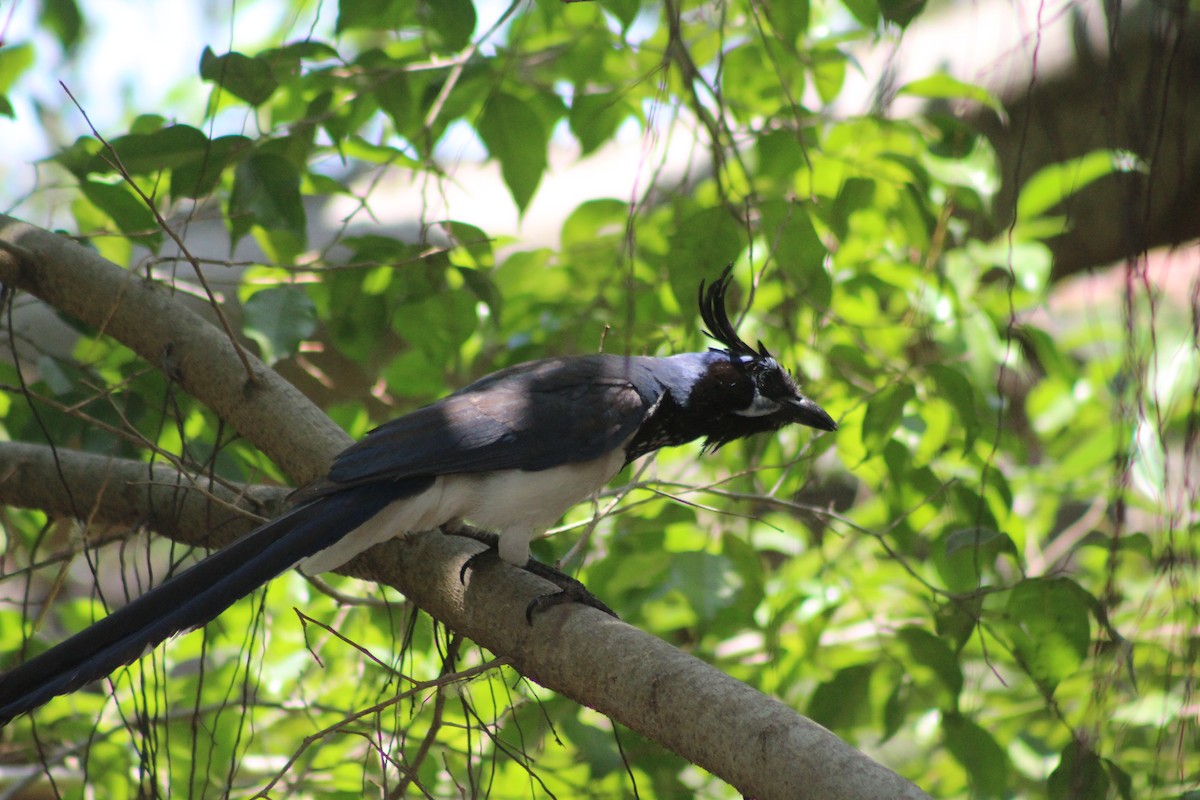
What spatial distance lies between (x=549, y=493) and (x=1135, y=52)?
3.12 m

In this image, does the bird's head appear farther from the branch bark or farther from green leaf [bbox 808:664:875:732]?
the branch bark

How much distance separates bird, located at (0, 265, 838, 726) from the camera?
1.95 metres

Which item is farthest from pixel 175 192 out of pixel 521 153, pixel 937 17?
pixel 937 17

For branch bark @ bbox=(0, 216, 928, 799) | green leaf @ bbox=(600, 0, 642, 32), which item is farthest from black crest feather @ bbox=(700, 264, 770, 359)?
branch bark @ bbox=(0, 216, 928, 799)

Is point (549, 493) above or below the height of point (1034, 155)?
below

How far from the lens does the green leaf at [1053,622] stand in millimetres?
2307

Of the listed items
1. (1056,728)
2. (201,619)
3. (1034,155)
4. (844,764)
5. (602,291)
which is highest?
(1034,155)

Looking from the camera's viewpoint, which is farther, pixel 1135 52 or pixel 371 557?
pixel 1135 52

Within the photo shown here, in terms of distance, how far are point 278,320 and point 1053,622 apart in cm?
189

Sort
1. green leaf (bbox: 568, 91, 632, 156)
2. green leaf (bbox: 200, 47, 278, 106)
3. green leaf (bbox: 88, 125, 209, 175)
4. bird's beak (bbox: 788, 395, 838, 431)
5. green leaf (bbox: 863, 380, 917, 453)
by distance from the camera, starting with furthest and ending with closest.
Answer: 1. green leaf (bbox: 568, 91, 632, 156)
2. bird's beak (bbox: 788, 395, 838, 431)
3. green leaf (bbox: 863, 380, 917, 453)
4. green leaf (bbox: 88, 125, 209, 175)
5. green leaf (bbox: 200, 47, 278, 106)

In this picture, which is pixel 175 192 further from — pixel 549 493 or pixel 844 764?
pixel 844 764

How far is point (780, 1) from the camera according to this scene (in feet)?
9.08

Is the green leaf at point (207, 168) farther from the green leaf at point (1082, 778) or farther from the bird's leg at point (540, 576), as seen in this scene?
the green leaf at point (1082, 778)

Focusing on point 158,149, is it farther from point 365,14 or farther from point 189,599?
point 189,599
